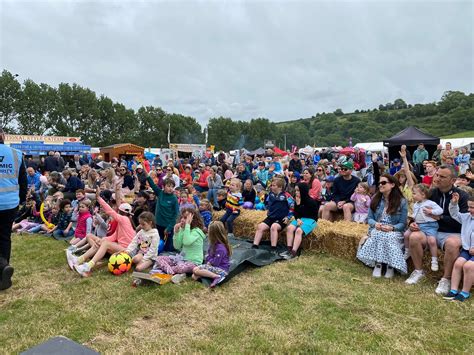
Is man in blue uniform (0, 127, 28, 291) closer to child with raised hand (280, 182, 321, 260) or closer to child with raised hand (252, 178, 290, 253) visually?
child with raised hand (252, 178, 290, 253)

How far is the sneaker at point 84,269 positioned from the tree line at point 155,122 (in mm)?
54893

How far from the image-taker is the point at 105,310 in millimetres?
3918

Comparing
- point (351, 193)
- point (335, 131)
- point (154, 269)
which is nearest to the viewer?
point (154, 269)

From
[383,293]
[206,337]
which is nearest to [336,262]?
[383,293]

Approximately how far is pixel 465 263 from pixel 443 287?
419 millimetres

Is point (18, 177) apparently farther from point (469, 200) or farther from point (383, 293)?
point (469, 200)

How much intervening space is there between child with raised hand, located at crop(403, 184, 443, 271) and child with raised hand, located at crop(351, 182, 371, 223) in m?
1.88

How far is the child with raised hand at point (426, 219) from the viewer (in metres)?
4.61

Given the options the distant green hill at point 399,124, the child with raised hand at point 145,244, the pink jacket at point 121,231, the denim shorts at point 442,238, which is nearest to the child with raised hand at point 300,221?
the denim shorts at point 442,238

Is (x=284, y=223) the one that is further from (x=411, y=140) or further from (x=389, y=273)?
(x=411, y=140)

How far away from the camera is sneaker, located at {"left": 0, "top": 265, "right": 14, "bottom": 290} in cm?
435

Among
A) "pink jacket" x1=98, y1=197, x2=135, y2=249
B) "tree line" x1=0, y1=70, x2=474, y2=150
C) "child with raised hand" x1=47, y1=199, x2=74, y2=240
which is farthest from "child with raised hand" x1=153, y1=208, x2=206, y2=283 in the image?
"tree line" x1=0, y1=70, x2=474, y2=150

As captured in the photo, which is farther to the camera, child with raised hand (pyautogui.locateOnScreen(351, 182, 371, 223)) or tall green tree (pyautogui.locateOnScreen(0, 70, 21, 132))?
tall green tree (pyautogui.locateOnScreen(0, 70, 21, 132))

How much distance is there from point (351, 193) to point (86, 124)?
6050cm
